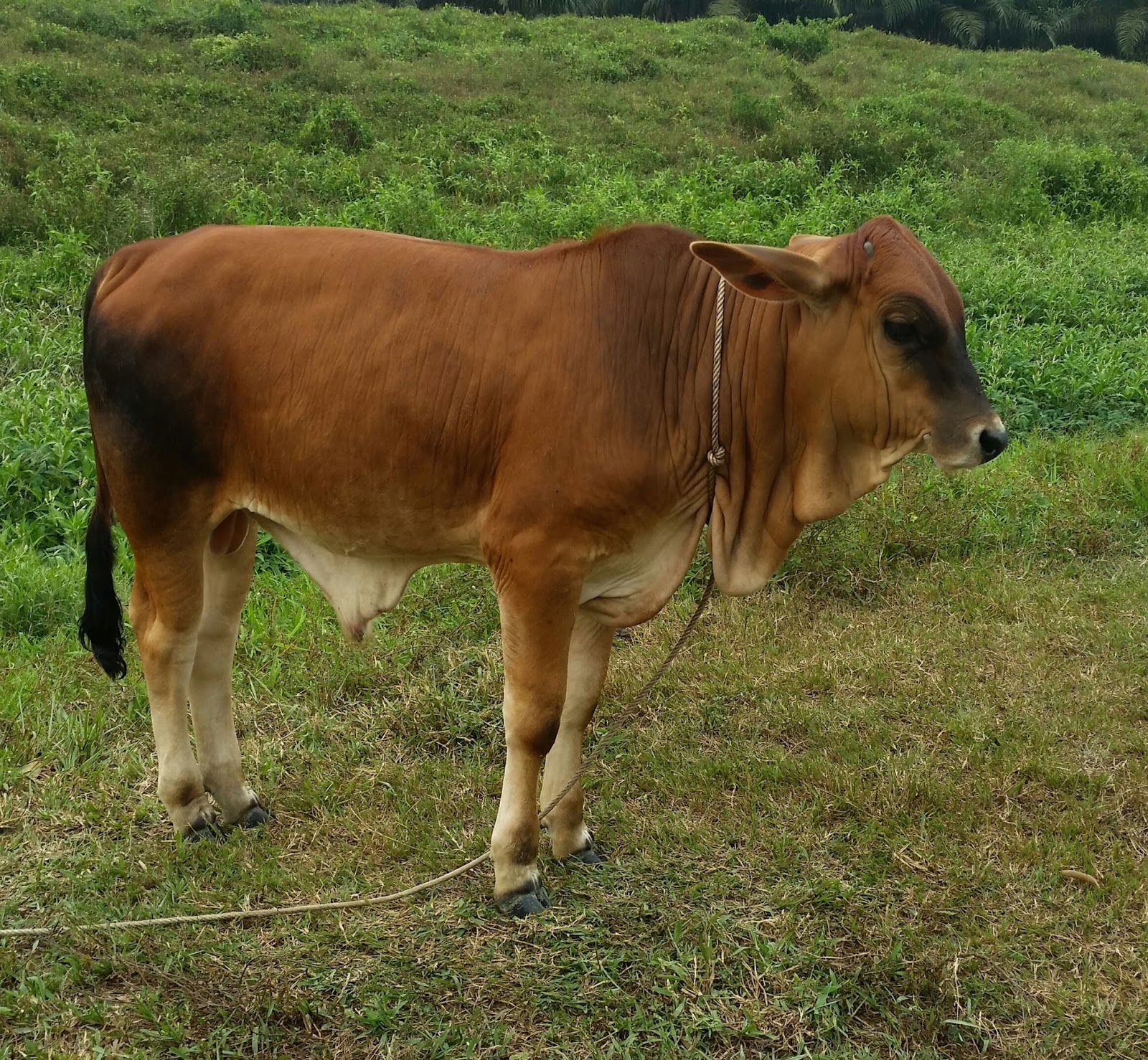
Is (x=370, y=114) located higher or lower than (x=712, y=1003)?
higher

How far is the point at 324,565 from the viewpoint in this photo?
10.3 ft

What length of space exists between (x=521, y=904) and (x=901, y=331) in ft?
5.66

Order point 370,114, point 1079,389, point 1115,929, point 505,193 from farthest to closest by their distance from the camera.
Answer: point 370,114 < point 505,193 < point 1079,389 < point 1115,929

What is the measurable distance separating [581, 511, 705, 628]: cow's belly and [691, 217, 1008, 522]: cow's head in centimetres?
39

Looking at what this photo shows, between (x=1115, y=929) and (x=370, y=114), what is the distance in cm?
1162

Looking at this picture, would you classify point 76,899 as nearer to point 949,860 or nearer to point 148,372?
point 148,372

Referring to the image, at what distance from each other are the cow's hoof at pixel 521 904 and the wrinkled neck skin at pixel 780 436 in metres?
1.03

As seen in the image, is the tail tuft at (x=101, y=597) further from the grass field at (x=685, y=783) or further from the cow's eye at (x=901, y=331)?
the cow's eye at (x=901, y=331)

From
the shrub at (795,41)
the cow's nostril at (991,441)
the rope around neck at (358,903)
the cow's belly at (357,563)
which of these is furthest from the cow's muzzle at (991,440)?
the shrub at (795,41)

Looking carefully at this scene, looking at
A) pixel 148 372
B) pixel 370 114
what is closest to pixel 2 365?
pixel 148 372

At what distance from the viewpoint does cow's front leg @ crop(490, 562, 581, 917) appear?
9.23 ft

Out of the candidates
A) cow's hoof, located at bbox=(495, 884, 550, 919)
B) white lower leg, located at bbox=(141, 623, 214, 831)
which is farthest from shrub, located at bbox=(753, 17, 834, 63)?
cow's hoof, located at bbox=(495, 884, 550, 919)

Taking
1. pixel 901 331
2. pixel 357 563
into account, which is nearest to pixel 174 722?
pixel 357 563

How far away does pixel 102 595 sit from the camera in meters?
3.38
